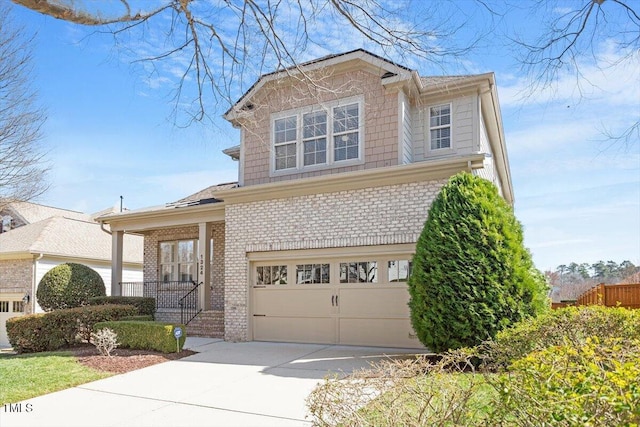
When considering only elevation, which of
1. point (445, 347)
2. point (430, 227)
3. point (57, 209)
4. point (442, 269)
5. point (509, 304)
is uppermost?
point (57, 209)

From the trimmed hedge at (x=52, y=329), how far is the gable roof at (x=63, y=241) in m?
8.15

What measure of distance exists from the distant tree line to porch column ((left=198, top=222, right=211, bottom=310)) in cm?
3235

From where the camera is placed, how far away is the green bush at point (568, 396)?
236cm

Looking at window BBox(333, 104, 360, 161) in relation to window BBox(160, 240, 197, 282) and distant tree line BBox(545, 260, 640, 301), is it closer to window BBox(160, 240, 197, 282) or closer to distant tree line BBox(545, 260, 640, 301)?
window BBox(160, 240, 197, 282)

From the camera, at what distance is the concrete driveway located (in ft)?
19.2

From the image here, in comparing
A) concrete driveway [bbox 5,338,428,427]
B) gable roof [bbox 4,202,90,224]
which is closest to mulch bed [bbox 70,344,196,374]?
concrete driveway [bbox 5,338,428,427]

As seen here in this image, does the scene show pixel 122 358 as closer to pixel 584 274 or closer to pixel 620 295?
pixel 620 295

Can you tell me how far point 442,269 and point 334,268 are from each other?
12.5ft

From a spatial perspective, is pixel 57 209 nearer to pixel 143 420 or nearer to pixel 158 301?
pixel 158 301

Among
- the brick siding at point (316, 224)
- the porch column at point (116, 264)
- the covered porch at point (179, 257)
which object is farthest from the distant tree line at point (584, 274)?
the porch column at point (116, 264)

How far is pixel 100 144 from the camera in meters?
12.8

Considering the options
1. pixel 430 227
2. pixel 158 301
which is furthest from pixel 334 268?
pixel 158 301

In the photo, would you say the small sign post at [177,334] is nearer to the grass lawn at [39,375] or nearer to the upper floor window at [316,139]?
the grass lawn at [39,375]

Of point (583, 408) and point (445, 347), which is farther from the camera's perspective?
point (445, 347)
